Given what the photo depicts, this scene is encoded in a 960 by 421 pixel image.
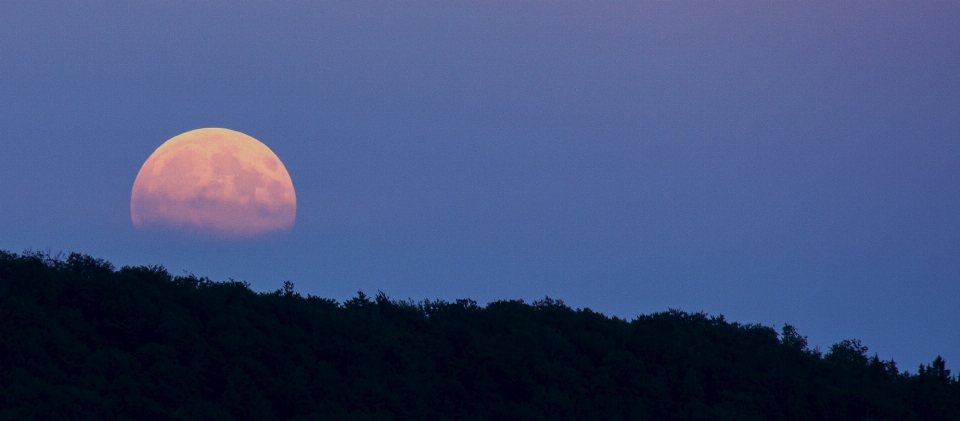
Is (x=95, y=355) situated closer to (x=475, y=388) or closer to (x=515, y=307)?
(x=475, y=388)

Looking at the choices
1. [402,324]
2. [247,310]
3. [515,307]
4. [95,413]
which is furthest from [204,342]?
[515,307]

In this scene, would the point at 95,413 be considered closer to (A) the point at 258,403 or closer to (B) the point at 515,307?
(A) the point at 258,403

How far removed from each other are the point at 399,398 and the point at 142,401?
7217mm

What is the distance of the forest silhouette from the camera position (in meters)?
25.9

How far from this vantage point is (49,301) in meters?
28.3

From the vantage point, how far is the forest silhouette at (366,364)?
2594cm

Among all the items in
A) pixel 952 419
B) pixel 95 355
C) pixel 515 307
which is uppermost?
pixel 515 307

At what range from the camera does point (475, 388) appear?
31.3m

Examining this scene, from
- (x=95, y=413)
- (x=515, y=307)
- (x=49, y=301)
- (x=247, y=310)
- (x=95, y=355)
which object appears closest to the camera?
(x=95, y=413)

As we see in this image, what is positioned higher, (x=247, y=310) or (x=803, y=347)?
(x=803, y=347)

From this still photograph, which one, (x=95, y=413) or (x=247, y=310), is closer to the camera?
(x=95, y=413)

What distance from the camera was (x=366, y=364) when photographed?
29.9m

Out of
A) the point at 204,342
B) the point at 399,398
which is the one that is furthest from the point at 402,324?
the point at 204,342

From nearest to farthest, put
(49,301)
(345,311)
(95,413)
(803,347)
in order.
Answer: (95,413) → (49,301) → (345,311) → (803,347)
